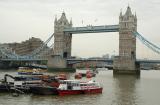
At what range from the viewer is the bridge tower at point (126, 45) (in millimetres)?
74250

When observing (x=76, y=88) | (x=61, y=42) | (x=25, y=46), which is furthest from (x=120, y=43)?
(x=25, y=46)

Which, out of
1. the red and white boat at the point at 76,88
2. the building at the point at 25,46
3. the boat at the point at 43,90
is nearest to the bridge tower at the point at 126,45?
the red and white boat at the point at 76,88

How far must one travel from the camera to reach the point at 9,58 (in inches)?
3725

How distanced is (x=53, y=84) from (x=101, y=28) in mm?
42801

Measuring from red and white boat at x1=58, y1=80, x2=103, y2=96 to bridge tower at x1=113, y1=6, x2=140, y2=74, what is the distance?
3834cm

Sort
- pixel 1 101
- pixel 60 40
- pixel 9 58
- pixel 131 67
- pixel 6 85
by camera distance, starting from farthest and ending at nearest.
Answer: pixel 9 58
pixel 60 40
pixel 131 67
pixel 6 85
pixel 1 101

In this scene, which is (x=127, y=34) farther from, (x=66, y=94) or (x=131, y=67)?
(x=66, y=94)

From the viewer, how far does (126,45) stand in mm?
77062

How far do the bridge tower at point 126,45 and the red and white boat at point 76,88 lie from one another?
3834cm

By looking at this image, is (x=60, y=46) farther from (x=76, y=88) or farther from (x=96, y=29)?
(x=76, y=88)

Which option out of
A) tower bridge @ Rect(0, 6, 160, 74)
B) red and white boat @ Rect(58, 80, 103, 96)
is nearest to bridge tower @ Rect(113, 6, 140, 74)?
tower bridge @ Rect(0, 6, 160, 74)

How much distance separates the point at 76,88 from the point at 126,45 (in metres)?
43.8

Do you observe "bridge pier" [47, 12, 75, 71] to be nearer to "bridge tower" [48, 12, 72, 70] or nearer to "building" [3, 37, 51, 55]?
"bridge tower" [48, 12, 72, 70]

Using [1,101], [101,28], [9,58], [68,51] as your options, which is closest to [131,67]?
[101,28]
